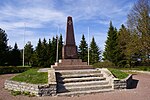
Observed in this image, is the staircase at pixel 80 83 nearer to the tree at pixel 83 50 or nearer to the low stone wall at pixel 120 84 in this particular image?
the low stone wall at pixel 120 84

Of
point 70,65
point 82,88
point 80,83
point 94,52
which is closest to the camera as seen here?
point 82,88

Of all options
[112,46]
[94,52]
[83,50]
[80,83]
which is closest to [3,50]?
[83,50]

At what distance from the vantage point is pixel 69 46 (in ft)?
52.3

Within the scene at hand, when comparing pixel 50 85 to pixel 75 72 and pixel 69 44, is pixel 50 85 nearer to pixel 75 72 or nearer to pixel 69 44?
pixel 75 72

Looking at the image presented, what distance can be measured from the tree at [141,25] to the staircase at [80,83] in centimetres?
1585

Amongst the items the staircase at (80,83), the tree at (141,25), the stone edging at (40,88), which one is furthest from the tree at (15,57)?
the stone edging at (40,88)

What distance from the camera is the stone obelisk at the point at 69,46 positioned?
624 inches

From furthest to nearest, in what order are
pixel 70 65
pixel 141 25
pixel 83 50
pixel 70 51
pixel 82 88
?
1. pixel 83 50
2. pixel 141 25
3. pixel 70 51
4. pixel 70 65
5. pixel 82 88

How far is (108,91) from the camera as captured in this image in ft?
34.9

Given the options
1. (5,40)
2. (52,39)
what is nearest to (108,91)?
(52,39)

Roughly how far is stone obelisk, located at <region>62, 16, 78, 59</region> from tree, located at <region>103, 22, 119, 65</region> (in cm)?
2165

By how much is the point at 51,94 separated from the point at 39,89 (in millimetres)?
643

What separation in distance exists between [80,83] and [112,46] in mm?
27111

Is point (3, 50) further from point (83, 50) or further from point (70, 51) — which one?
point (70, 51)
